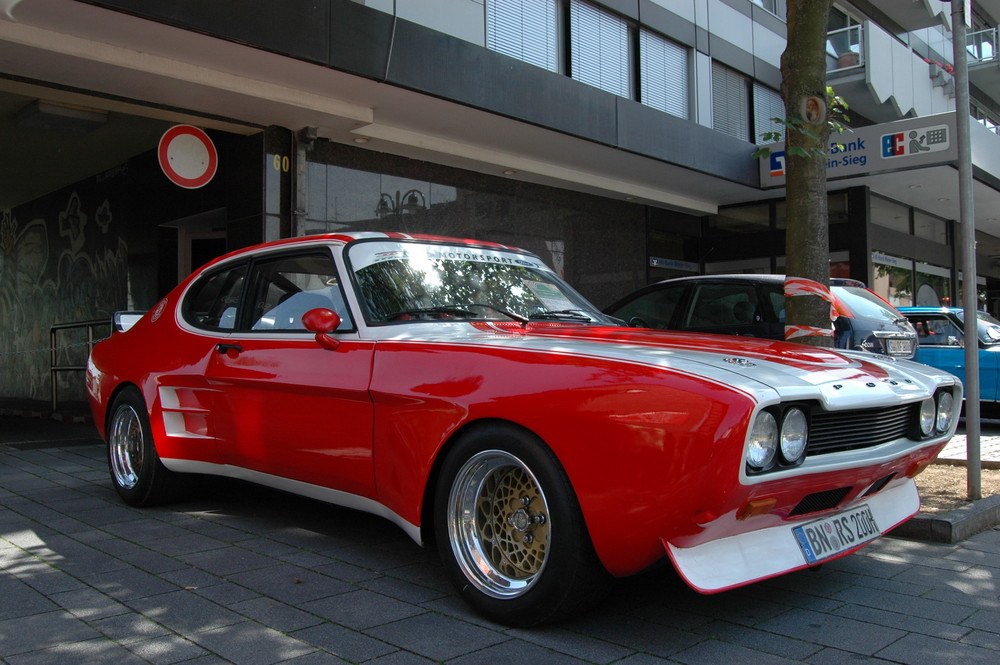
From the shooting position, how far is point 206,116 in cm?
933

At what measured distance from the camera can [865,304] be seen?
8109mm

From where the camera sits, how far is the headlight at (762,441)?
2676 mm

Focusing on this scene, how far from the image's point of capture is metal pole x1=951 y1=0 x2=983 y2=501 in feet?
16.8

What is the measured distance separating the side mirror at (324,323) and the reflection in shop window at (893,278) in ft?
50.0

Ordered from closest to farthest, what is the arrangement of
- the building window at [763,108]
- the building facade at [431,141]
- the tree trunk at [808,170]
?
the tree trunk at [808,170] < the building facade at [431,141] < the building window at [763,108]

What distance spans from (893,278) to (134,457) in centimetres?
1713

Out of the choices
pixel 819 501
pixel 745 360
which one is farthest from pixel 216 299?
pixel 819 501

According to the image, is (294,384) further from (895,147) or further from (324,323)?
(895,147)

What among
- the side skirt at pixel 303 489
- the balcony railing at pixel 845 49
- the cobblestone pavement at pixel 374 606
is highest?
the balcony railing at pixel 845 49

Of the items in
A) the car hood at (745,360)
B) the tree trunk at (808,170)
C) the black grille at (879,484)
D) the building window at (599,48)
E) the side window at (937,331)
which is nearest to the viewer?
the car hood at (745,360)

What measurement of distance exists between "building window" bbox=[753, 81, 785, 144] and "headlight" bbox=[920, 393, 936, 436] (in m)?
13.7

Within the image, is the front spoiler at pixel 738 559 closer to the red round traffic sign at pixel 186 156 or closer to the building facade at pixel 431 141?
the building facade at pixel 431 141

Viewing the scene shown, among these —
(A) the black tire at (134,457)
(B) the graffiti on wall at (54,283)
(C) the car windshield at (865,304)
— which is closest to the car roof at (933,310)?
(C) the car windshield at (865,304)

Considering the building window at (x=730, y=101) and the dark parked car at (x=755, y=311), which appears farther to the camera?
the building window at (x=730, y=101)
